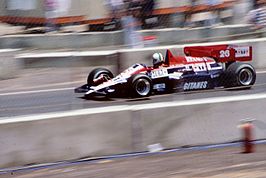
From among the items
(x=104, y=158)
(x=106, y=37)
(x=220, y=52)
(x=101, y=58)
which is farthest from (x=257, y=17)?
(x=104, y=158)

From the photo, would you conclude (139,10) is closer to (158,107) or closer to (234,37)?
(234,37)

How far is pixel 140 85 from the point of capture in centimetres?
1173

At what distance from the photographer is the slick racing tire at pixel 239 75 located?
1233 cm

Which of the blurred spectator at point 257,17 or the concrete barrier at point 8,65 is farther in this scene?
the blurred spectator at point 257,17

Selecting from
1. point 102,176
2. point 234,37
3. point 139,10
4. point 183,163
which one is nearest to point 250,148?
point 183,163

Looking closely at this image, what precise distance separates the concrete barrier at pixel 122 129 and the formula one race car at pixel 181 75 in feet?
12.4

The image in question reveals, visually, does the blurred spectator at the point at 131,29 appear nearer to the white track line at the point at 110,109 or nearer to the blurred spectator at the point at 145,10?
the blurred spectator at the point at 145,10

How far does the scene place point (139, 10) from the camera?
1597cm

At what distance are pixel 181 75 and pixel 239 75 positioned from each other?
127 centimetres

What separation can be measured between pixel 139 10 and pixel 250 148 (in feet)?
30.3

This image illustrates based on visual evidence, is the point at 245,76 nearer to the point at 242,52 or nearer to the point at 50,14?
the point at 242,52

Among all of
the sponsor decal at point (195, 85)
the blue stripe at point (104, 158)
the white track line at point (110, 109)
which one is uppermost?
the sponsor decal at point (195, 85)

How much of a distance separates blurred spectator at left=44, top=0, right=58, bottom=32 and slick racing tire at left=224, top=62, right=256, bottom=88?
6.39m

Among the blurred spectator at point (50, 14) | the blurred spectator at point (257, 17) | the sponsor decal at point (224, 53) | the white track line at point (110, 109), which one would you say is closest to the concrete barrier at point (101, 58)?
the blurred spectator at point (257, 17)
